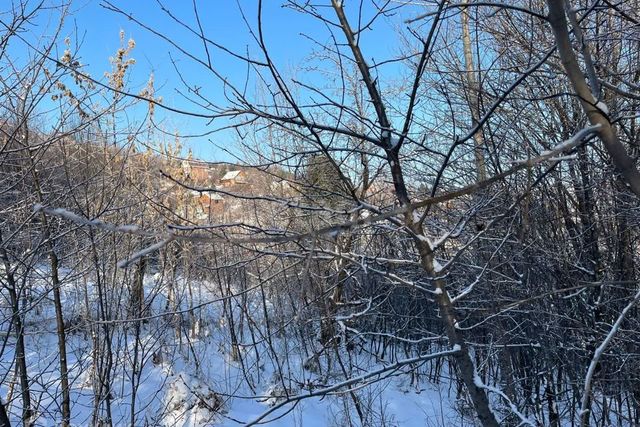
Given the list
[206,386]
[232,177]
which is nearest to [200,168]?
[232,177]

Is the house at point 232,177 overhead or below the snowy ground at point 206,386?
overhead

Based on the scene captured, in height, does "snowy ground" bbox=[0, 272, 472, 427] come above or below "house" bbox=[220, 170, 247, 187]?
below

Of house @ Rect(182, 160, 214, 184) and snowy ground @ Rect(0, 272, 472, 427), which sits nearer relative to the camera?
house @ Rect(182, 160, 214, 184)

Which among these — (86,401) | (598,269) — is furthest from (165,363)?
(598,269)

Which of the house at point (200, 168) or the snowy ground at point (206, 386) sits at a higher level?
the house at point (200, 168)

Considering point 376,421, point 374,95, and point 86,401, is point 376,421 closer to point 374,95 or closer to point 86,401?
point 86,401

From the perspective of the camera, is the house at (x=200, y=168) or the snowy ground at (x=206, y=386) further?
the snowy ground at (x=206, y=386)

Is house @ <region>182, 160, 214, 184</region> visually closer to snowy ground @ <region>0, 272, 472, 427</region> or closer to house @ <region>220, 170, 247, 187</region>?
house @ <region>220, 170, 247, 187</region>

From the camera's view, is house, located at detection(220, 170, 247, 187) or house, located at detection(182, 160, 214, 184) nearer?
house, located at detection(182, 160, 214, 184)

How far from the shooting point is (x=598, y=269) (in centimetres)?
499

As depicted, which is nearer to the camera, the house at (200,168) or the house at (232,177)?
the house at (200,168)

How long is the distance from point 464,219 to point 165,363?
737cm

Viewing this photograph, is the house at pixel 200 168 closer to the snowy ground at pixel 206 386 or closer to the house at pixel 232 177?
the house at pixel 232 177

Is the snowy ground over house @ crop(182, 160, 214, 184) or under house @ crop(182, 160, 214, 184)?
under
